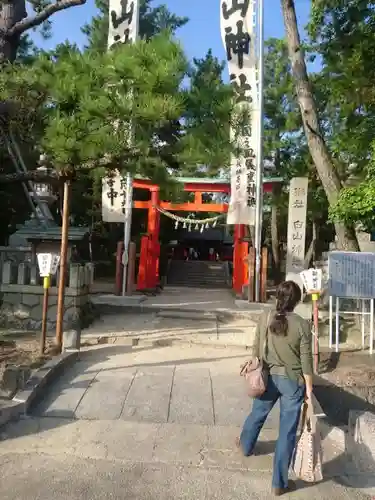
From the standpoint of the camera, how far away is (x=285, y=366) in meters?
3.80

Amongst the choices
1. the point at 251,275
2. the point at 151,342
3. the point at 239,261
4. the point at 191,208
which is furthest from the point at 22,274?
the point at 239,261

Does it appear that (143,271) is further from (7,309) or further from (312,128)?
(312,128)

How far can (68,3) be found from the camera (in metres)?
6.18

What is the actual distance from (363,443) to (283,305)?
1505 mm

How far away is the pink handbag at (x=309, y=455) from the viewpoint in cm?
356

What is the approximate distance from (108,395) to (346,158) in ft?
39.8

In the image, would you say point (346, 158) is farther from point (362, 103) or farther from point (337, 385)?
point (337, 385)

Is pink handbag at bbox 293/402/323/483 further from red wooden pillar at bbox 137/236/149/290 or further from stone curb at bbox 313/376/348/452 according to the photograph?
red wooden pillar at bbox 137/236/149/290

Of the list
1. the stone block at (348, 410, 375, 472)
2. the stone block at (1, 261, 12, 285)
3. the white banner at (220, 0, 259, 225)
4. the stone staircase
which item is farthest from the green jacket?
the stone staircase

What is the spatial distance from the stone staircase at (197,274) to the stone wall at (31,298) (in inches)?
508

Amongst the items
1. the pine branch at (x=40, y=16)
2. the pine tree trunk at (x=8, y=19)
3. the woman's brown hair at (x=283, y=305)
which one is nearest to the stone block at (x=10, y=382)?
the woman's brown hair at (x=283, y=305)

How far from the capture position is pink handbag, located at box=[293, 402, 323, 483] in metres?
3.56

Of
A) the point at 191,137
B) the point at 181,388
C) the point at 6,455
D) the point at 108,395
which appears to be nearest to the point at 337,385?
the point at 181,388

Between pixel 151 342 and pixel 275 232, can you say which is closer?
pixel 151 342
